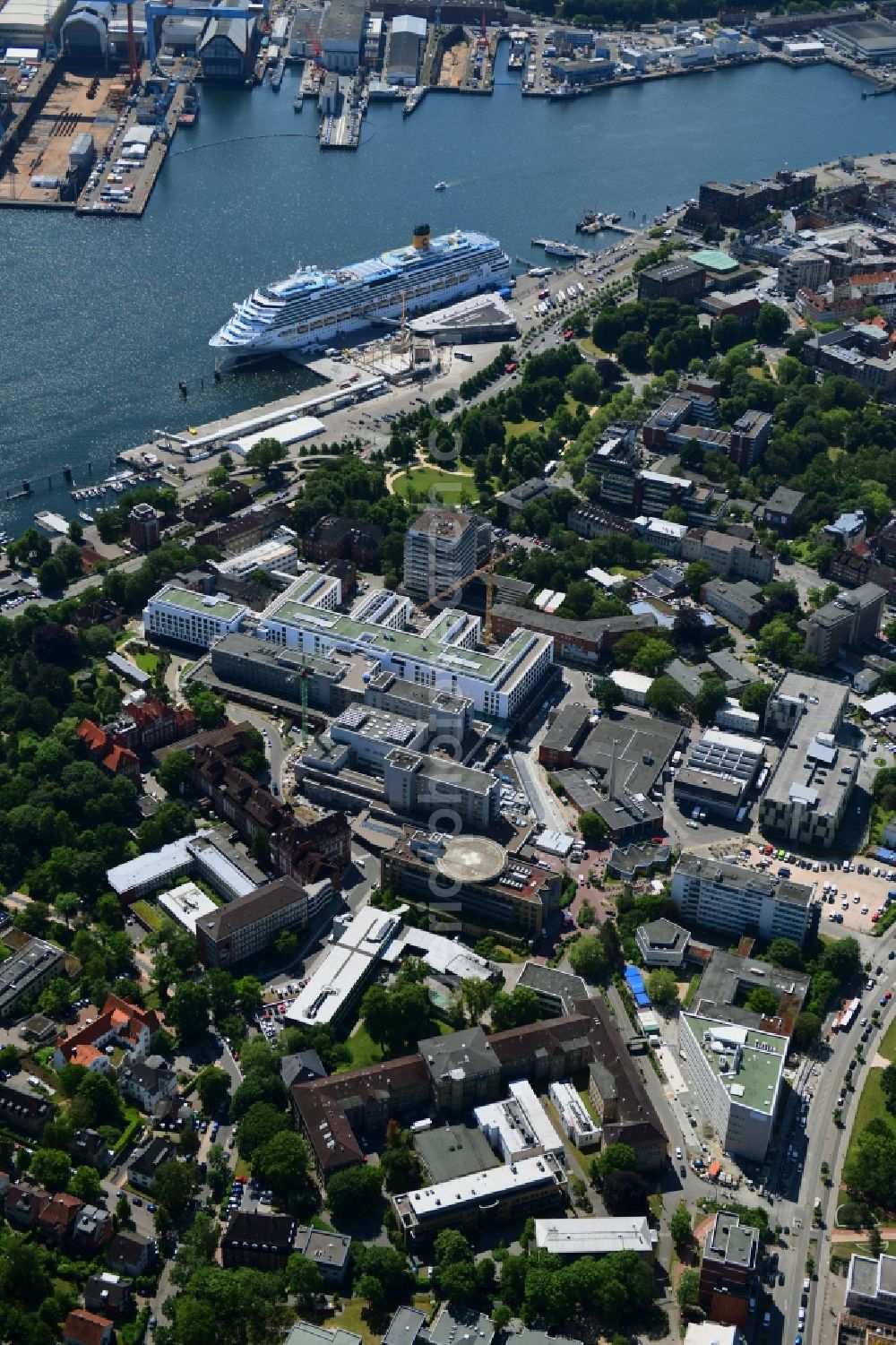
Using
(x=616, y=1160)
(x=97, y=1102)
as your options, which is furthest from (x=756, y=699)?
(x=97, y=1102)

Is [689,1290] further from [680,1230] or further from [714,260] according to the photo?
[714,260]

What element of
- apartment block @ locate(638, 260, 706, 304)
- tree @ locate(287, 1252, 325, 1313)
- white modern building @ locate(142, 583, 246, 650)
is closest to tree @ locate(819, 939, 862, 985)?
tree @ locate(287, 1252, 325, 1313)

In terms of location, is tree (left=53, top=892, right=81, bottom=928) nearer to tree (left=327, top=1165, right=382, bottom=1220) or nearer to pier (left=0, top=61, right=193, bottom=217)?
tree (left=327, top=1165, right=382, bottom=1220)

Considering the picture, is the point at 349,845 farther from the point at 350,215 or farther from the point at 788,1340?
the point at 350,215

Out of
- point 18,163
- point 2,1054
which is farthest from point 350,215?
point 2,1054

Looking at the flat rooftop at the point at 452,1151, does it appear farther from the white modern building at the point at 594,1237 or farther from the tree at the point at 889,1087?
the tree at the point at 889,1087
